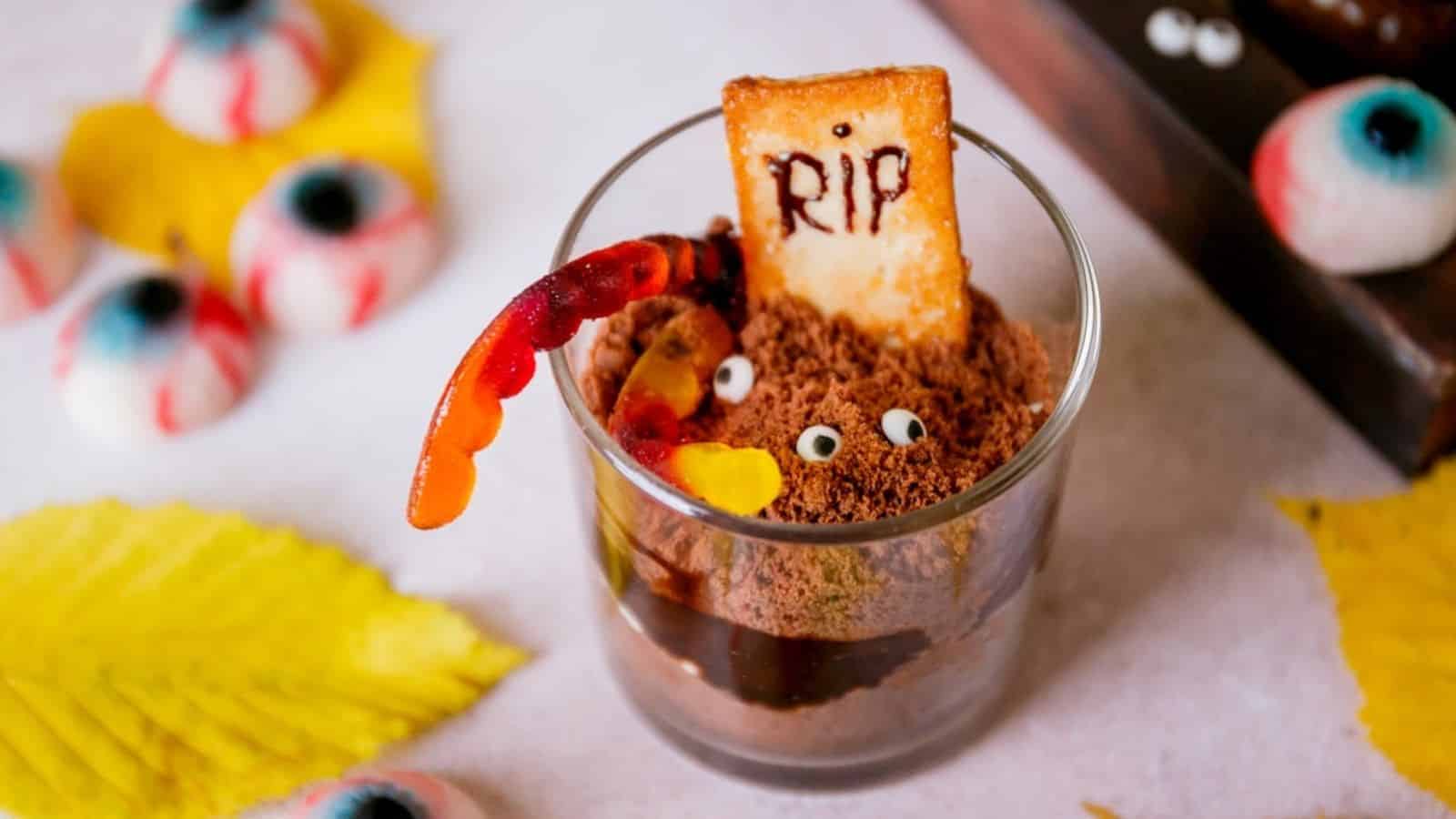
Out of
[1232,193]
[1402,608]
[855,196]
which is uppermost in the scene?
[855,196]

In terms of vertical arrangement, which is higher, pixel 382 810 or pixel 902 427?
pixel 902 427

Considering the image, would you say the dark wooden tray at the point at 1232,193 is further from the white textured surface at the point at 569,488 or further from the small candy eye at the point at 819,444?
the small candy eye at the point at 819,444

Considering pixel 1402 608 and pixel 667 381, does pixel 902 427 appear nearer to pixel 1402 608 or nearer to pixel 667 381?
pixel 667 381

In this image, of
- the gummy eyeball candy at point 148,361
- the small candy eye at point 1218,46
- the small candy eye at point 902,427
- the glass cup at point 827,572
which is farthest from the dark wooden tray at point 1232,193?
the gummy eyeball candy at point 148,361

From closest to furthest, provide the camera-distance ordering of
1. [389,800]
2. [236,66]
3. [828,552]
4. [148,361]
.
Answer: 1. [828,552]
2. [389,800]
3. [148,361]
4. [236,66]

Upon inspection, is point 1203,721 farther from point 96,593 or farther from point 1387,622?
point 96,593

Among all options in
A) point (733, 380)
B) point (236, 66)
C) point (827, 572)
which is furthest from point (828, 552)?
point (236, 66)

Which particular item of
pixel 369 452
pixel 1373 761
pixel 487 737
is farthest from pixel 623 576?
pixel 1373 761
